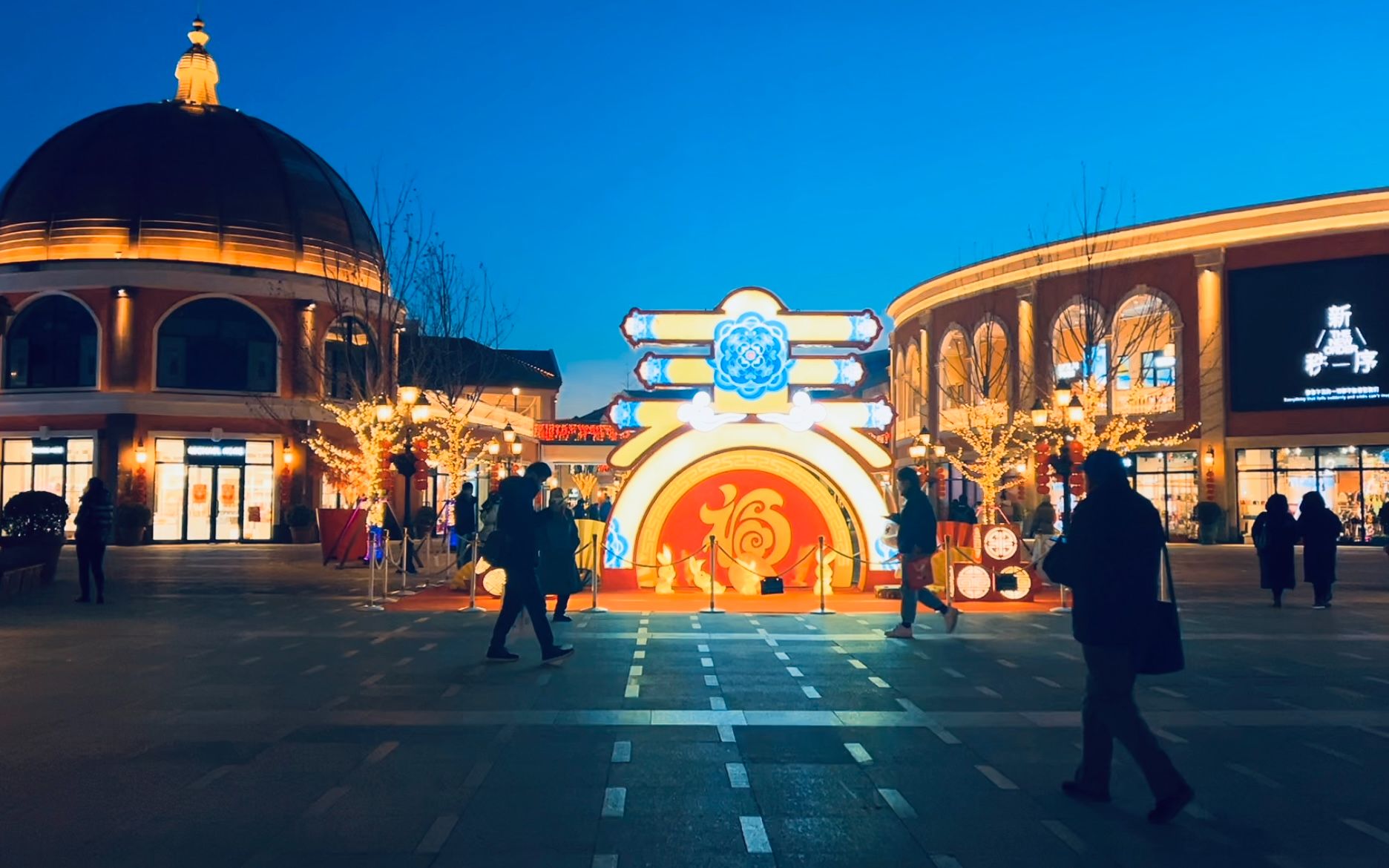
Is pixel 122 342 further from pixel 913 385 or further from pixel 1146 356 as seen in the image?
pixel 1146 356

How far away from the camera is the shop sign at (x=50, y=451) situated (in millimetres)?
45625

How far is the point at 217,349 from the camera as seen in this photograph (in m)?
47.2

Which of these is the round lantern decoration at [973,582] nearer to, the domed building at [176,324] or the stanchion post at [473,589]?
the stanchion post at [473,589]

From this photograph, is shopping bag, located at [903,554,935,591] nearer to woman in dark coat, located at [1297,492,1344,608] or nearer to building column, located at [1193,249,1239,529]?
woman in dark coat, located at [1297,492,1344,608]

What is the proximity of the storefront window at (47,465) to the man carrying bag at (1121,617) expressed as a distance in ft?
148

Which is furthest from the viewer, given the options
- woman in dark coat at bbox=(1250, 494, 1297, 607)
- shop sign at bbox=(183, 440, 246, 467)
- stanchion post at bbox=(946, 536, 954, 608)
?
shop sign at bbox=(183, 440, 246, 467)

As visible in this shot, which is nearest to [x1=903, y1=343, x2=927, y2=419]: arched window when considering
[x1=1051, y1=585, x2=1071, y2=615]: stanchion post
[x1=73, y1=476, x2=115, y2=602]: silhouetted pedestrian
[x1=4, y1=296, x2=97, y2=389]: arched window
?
[x1=4, y1=296, x2=97, y2=389]: arched window

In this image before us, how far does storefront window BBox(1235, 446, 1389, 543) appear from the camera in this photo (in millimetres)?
43750

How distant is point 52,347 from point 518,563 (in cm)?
4080

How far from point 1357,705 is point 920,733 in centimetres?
406

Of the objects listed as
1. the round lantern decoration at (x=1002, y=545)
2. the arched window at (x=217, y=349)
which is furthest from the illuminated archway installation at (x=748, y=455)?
the arched window at (x=217, y=349)

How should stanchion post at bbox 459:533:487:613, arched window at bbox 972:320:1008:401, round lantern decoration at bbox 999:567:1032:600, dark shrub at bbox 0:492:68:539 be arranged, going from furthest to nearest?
arched window at bbox 972:320:1008:401 < dark shrub at bbox 0:492:68:539 < round lantern decoration at bbox 999:567:1032:600 < stanchion post at bbox 459:533:487:613

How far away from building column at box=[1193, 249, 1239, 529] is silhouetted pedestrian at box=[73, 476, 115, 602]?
1544 inches

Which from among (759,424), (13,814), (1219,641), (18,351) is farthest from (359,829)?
(18,351)
